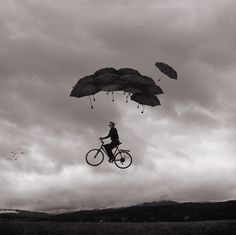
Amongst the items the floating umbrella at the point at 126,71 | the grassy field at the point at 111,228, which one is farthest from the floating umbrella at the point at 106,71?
the grassy field at the point at 111,228

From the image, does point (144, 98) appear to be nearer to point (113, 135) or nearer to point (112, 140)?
point (113, 135)

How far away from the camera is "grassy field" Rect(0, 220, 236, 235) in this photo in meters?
20.7

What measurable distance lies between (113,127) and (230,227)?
9734mm

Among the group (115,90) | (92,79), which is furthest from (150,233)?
(92,79)

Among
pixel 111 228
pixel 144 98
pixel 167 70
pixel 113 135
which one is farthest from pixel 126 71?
pixel 111 228

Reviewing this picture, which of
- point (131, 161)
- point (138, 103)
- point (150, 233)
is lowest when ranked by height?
point (150, 233)

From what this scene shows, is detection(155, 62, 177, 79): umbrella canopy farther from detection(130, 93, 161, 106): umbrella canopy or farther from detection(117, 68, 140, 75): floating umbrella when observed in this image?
detection(130, 93, 161, 106): umbrella canopy

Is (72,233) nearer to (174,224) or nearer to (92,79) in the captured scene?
(174,224)

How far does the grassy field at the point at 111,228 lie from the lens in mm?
20719

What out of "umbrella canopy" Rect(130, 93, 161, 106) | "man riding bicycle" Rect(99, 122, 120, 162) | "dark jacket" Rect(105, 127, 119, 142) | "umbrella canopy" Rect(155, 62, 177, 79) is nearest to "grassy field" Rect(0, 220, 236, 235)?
"umbrella canopy" Rect(130, 93, 161, 106)

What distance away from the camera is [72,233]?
2064cm

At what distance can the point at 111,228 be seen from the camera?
69.5ft

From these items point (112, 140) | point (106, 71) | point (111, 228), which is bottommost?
point (111, 228)

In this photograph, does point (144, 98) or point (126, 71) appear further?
point (144, 98)
